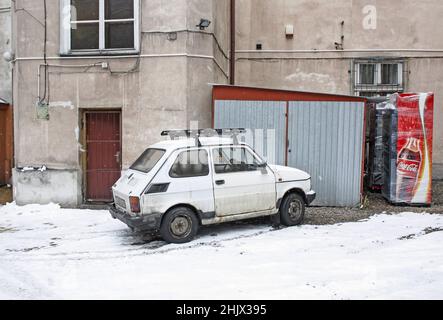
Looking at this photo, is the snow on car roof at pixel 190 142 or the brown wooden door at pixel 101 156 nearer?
the snow on car roof at pixel 190 142

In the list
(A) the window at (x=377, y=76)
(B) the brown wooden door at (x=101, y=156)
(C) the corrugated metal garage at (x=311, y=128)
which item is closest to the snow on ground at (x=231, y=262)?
(C) the corrugated metal garage at (x=311, y=128)

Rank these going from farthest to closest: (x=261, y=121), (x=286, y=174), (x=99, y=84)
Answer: (x=99, y=84), (x=261, y=121), (x=286, y=174)

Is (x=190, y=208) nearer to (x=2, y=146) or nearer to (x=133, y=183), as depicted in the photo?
(x=133, y=183)

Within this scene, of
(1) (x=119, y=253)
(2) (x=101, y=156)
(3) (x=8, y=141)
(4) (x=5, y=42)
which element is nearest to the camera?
(1) (x=119, y=253)

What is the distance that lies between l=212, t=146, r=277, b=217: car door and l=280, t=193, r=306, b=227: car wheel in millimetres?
281

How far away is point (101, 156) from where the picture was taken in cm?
1034

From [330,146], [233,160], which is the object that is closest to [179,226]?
[233,160]

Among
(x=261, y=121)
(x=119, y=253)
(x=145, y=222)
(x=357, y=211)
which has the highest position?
(x=261, y=121)

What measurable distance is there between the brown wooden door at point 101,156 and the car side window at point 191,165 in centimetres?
379

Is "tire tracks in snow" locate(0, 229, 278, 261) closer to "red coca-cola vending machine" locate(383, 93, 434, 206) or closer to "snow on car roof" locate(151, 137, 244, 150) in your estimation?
"snow on car roof" locate(151, 137, 244, 150)

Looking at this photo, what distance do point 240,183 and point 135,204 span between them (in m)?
1.86

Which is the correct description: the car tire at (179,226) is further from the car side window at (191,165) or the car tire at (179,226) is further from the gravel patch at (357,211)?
the gravel patch at (357,211)

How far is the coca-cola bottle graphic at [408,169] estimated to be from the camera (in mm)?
9562

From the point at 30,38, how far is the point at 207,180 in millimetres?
6427
